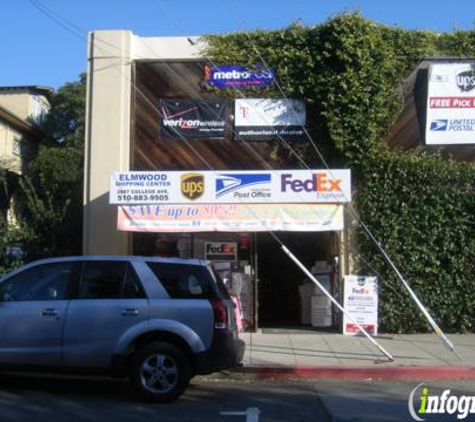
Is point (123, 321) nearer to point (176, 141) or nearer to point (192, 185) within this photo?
point (192, 185)

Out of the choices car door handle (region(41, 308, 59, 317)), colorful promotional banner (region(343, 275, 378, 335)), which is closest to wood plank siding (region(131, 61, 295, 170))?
colorful promotional banner (region(343, 275, 378, 335))

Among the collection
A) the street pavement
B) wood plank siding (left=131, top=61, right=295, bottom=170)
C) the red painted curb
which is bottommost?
the street pavement

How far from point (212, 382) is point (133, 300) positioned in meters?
2.18

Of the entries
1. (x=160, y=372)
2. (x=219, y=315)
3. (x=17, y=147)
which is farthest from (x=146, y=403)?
(x=17, y=147)

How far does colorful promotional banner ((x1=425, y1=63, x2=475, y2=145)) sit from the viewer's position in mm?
14703

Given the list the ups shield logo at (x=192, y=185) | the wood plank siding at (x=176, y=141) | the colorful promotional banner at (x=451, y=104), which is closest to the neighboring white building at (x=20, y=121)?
the wood plank siding at (x=176, y=141)

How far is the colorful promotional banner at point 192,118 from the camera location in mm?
15000

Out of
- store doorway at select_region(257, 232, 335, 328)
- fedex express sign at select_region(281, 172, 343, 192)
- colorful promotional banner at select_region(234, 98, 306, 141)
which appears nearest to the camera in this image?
fedex express sign at select_region(281, 172, 343, 192)

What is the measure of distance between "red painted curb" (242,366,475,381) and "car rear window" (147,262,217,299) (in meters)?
2.38

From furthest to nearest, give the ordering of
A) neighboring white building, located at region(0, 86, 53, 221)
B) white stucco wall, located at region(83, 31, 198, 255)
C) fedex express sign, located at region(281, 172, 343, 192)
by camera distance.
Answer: neighboring white building, located at region(0, 86, 53, 221) → white stucco wall, located at region(83, 31, 198, 255) → fedex express sign, located at region(281, 172, 343, 192)

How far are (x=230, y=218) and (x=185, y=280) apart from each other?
469 cm

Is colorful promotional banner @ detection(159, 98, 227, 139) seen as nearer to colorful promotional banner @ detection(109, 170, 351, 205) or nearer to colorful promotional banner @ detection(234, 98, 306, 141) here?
colorful promotional banner @ detection(234, 98, 306, 141)

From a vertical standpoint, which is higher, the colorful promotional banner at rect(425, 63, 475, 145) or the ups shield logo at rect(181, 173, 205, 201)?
the colorful promotional banner at rect(425, 63, 475, 145)

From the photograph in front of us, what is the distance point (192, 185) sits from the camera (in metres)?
13.4
